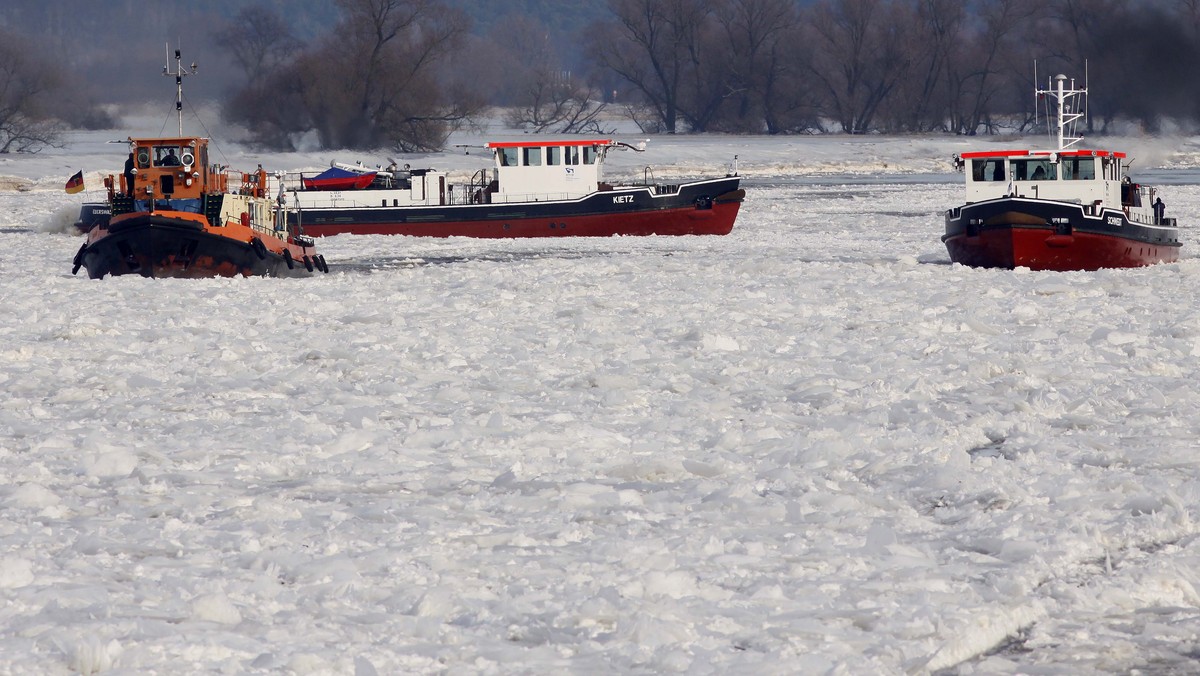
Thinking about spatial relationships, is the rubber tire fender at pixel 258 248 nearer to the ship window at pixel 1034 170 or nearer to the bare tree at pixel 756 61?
the ship window at pixel 1034 170

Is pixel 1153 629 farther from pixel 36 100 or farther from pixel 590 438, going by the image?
pixel 36 100

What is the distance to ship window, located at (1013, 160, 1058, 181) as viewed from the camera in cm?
2816

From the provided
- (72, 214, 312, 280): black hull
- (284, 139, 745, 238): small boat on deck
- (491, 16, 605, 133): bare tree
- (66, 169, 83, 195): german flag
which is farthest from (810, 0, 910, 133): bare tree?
(72, 214, 312, 280): black hull

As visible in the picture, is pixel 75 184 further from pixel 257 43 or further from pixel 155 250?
pixel 257 43

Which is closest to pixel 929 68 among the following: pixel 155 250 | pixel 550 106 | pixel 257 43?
pixel 550 106

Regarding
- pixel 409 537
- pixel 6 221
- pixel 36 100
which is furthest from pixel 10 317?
pixel 36 100

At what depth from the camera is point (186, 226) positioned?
24.2m

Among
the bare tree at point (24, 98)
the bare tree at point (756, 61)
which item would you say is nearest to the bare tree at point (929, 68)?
the bare tree at point (756, 61)

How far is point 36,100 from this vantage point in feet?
225

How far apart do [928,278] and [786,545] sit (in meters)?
15.8

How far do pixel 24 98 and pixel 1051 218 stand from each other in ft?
185

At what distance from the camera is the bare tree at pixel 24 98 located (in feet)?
224

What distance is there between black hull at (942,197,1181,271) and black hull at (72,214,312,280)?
1294cm

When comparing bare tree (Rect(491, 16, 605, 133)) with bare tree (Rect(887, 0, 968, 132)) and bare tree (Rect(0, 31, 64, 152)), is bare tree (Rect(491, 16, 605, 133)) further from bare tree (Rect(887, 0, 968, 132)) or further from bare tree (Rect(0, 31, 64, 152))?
bare tree (Rect(0, 31, 64, 152))
